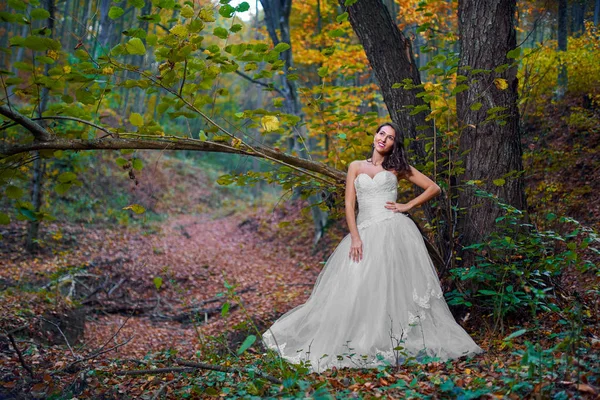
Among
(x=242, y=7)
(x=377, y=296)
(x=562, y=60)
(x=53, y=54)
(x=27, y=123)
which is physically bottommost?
(x=377, y=296)

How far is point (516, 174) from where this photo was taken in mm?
4250

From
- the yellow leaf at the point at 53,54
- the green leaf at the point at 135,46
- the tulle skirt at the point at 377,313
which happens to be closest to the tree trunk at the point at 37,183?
the yellow leaf at the point at 53,54

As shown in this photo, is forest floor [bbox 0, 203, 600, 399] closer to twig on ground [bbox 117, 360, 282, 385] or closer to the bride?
twig on ground [bbox 117, 360, 282, 385]

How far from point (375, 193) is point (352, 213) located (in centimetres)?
32

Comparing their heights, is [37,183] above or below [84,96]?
below

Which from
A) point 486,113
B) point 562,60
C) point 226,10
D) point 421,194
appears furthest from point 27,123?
point 562,60

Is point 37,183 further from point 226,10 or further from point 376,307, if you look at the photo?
point 376,307

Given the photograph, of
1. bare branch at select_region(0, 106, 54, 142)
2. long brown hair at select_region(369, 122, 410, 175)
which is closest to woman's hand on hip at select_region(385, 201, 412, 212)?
long brown hair at select_region(369, 122, 410, 175)

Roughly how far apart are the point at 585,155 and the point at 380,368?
6560mm

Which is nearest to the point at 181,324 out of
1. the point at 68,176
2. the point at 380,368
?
the point at 68,176

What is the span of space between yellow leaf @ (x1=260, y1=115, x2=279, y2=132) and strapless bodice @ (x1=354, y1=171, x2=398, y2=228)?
106 cm

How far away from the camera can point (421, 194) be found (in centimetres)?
429

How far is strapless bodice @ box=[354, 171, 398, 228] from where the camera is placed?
4281 millimetres

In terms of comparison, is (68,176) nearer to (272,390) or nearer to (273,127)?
(273,127)
